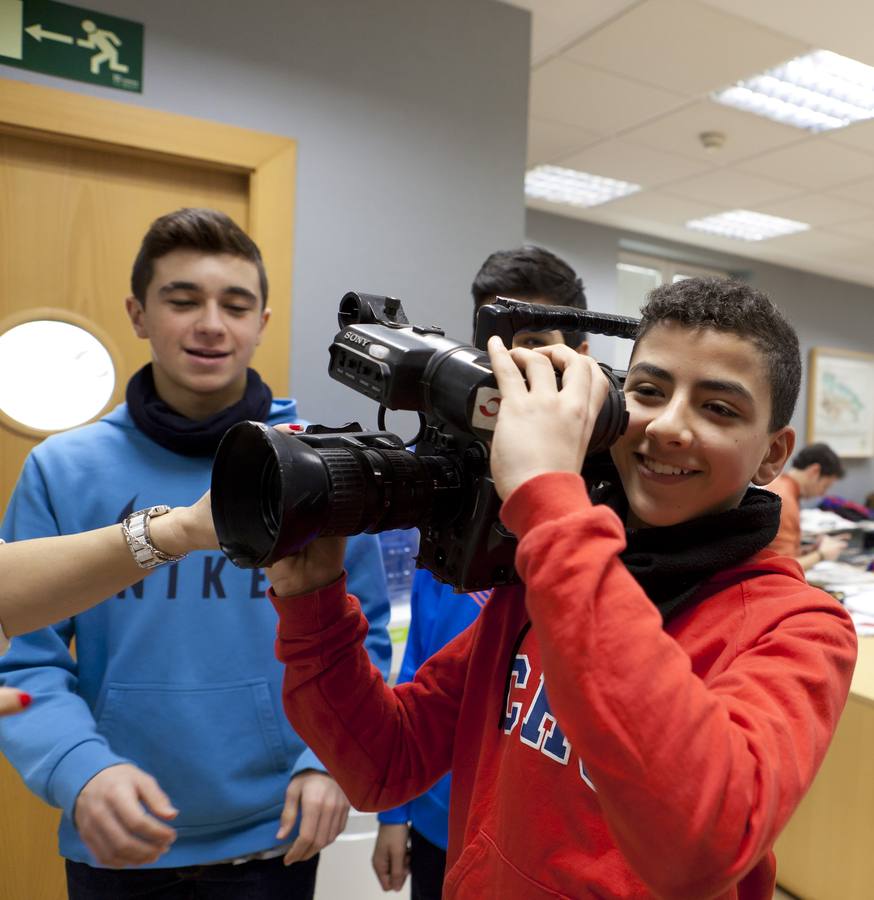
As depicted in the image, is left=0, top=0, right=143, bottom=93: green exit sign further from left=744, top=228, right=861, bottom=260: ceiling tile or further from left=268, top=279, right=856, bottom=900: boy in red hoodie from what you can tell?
left=744, top=228, right=861, bottom=260: ceiling tile

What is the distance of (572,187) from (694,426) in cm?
401

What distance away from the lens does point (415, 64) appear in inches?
86.4

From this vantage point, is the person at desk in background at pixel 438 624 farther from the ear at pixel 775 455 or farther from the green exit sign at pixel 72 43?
the green exit sign at pixel 72 43

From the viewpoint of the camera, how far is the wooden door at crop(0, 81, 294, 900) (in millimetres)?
1730

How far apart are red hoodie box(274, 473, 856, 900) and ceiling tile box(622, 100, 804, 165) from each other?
9.91 ft

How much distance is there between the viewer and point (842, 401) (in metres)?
6.29

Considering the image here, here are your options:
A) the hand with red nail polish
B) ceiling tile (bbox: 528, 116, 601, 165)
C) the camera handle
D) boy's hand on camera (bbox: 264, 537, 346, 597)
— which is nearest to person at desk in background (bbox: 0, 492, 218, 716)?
boy's hand on camera (bbox: 264, 537, 346, 597)

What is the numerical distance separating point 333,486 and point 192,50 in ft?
5.79

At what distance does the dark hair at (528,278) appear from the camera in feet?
4.36

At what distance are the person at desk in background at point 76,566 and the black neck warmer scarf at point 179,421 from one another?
0.32m

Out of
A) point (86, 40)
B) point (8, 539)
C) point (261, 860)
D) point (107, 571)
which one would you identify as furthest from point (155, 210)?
point (261, 860)

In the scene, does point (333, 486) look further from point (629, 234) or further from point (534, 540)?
point (629, 234)

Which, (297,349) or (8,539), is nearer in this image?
(8,539)

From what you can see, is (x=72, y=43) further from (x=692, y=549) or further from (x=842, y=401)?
(x=842, y=401)
